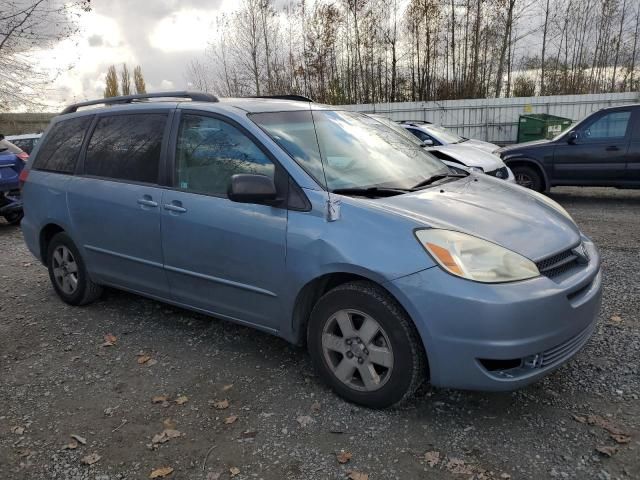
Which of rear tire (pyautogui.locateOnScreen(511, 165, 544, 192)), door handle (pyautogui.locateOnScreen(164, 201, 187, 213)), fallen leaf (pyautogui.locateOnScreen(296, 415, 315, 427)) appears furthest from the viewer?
rear tire (pyautogui.locateOnScreen(511, 165, 544, 192))

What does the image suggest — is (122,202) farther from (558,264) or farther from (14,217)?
(14,217)

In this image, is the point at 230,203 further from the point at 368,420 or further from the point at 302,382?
the point at 368,420

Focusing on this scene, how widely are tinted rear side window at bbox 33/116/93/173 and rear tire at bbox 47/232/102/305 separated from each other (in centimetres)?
64

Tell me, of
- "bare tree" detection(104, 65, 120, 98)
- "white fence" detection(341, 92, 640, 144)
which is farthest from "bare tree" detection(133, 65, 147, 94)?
"white fence" detection(341, 92, 640, 144)

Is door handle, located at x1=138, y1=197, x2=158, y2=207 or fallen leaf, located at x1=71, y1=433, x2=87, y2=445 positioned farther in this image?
door handle, located at x1=138, y1=197, x2=158, y2=207

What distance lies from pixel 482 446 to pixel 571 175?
7.96m

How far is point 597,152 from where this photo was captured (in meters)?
9.13

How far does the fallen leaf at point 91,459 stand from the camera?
8.97 feet

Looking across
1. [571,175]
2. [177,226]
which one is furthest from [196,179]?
[571,175]

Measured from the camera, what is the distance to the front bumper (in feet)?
8.37

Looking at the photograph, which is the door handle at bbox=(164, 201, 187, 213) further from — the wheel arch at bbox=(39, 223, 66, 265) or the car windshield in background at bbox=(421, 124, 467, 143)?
the car windshield in background at bbox=(421, 124, 467, 143)

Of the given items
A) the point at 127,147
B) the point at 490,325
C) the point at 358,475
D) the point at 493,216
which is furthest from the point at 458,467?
the point at 127,147

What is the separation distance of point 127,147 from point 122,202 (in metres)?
0.47

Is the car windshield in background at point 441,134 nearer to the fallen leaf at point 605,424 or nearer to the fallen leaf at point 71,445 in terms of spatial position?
the fallen leaf at point 605,424
